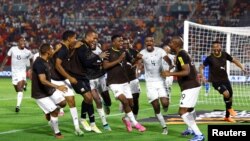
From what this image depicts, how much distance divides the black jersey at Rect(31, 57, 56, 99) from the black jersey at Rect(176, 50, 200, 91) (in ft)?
9.07

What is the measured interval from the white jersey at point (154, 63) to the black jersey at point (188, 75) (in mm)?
1468

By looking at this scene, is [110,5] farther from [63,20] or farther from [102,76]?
[102,76]

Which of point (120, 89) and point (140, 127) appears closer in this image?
point (140, 127)

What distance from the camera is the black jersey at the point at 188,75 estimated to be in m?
11.4

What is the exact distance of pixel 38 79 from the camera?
12000 millimetres

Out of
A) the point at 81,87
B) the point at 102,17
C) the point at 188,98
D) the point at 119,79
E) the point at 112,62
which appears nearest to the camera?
the point at 188,98

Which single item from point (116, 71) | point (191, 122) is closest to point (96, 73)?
point (116, 71)

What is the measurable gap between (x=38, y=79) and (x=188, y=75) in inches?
125

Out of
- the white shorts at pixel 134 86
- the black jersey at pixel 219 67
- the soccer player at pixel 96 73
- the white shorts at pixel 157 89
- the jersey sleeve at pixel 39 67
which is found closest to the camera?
the jersey sleeve at pixel 39 67

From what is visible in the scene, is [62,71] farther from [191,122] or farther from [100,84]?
[100,84]

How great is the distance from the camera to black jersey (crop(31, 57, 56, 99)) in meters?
11.9

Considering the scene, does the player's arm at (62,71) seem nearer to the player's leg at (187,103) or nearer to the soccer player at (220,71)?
the player's leg at (187,103)

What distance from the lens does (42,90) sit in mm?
12008

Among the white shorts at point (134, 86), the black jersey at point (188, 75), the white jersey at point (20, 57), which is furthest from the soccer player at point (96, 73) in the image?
the white jersey at point (20, 57)
